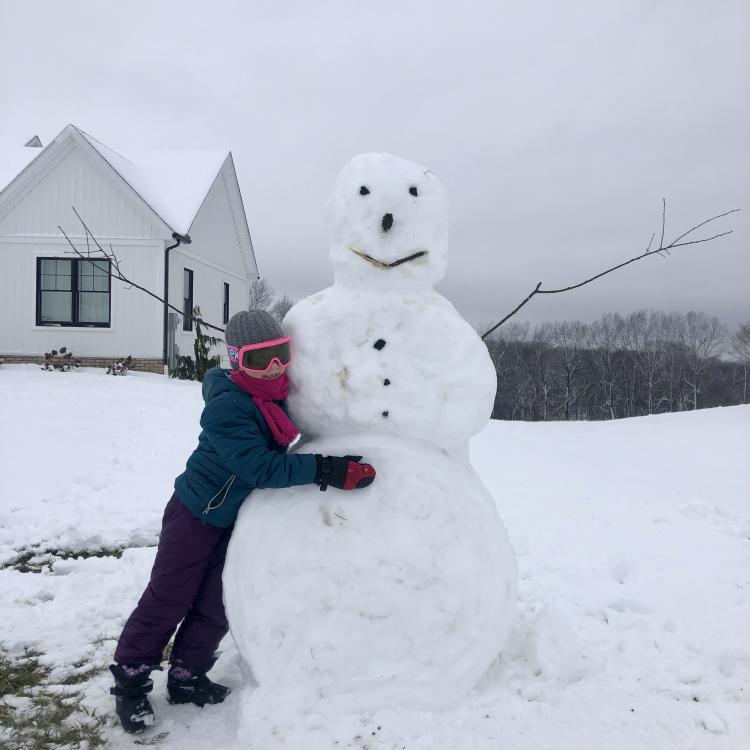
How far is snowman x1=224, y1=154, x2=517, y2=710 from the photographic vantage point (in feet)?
7.61

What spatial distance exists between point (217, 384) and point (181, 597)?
2.92 feet

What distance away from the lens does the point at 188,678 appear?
2564 millimetres

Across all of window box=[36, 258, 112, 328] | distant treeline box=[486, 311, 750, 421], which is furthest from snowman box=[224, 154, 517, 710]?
distant treeline box=[486, 311, 750, 421]

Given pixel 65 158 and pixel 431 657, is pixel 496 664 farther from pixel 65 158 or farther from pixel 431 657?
pixel 65 158

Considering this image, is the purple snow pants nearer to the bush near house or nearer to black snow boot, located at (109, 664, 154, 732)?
black snow boot, located at (109, 664, 154, 732)

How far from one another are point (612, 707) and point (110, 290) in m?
13.6

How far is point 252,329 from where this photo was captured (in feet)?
7.80

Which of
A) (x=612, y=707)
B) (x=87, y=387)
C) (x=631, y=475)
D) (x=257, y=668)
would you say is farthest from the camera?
(x=87, y=387)

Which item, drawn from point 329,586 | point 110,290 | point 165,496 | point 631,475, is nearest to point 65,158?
point 110,290

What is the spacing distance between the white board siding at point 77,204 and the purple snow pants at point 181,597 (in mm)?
12365

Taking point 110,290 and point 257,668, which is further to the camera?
point 110,290

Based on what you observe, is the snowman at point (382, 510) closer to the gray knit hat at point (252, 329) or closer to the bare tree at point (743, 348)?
the gray knit hat at point (252, 329)

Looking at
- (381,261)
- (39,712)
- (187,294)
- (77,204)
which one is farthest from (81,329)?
(381,261)

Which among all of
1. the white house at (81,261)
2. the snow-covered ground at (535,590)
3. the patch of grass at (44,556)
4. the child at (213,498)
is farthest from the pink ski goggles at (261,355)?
the white house at (81,261)
